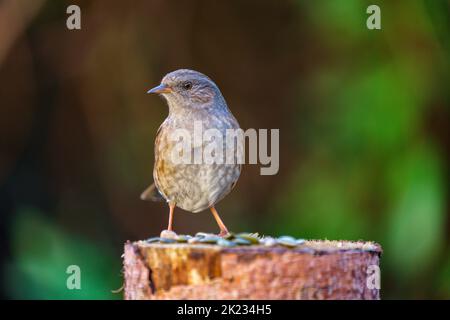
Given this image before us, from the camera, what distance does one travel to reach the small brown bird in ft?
16.0

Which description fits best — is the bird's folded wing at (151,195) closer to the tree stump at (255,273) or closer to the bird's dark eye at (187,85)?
the bird's dark eye at (187,85)

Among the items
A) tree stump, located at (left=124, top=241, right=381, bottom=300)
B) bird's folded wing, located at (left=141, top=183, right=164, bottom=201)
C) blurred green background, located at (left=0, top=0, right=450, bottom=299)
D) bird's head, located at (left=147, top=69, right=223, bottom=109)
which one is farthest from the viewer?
blurred green background, located at (left=0, top=0, right=450, bottom=299)

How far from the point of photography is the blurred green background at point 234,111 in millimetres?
6355

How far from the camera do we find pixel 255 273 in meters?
3.42

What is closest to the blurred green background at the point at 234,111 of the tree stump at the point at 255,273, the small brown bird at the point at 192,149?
the small brown bird at the point at 192,149

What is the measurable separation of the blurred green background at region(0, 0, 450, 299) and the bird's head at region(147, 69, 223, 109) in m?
1.69

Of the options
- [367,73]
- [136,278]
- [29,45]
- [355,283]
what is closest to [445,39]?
[367,73]

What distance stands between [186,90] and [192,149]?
20.1 inches

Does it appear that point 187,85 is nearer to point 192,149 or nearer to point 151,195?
point 192,149

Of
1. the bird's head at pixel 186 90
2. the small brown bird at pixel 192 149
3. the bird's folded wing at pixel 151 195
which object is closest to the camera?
the small brown bird at pixel 192 149

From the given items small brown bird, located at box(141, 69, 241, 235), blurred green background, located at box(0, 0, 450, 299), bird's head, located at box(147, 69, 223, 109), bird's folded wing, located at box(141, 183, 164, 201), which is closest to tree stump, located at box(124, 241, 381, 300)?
small brown bird, located at box(141, 69, 241, 235)

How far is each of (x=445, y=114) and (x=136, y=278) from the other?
395 centimetres


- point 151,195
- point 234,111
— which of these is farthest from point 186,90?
point 234,111

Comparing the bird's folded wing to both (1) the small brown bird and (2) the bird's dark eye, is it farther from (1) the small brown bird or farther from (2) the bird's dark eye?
(2) the bird's dark eye
